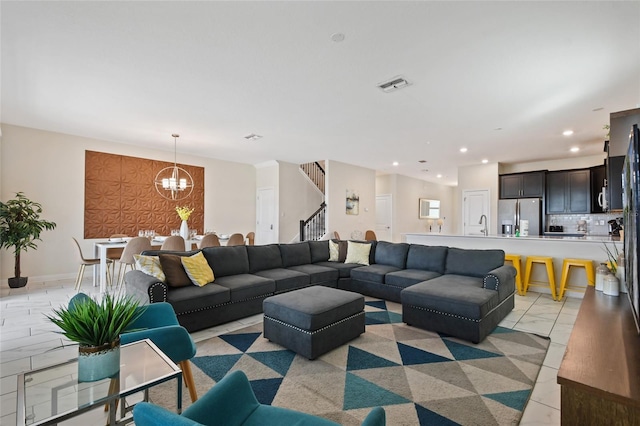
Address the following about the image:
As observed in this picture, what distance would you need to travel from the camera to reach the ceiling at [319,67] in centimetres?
234

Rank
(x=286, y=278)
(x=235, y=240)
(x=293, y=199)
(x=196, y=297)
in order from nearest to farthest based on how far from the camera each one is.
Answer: (x=196, y=297), (x=286, y=278), (x=235, y=240), (x=293, y=199)

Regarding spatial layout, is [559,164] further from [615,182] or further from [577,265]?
[615,182]

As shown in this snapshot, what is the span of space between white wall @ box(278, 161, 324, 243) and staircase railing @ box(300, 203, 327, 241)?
1.26 ft

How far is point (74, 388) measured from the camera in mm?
1248

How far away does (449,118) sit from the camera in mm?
4660

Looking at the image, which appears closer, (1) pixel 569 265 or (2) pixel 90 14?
(2) pixel 90 14

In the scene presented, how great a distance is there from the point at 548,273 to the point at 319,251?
12.0ft

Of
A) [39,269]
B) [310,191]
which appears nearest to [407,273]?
[310,191]

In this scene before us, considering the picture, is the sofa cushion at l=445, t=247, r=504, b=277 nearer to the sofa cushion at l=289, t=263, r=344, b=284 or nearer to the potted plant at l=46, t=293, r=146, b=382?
the sofa cushion at l=289, t=263, r=344, b=284

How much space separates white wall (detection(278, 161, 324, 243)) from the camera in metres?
8.41

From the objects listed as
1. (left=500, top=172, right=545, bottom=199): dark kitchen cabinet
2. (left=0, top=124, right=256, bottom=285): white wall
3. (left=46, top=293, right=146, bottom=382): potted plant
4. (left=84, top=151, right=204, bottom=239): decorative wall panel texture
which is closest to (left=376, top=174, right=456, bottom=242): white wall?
(left=500, top=172, right=545, bottom=199): dark kitchen cabinet

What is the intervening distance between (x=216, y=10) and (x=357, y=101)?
86.8 inches

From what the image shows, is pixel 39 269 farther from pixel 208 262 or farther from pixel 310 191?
pixel 310 191

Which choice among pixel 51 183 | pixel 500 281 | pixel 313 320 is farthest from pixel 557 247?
pixel 51 183
